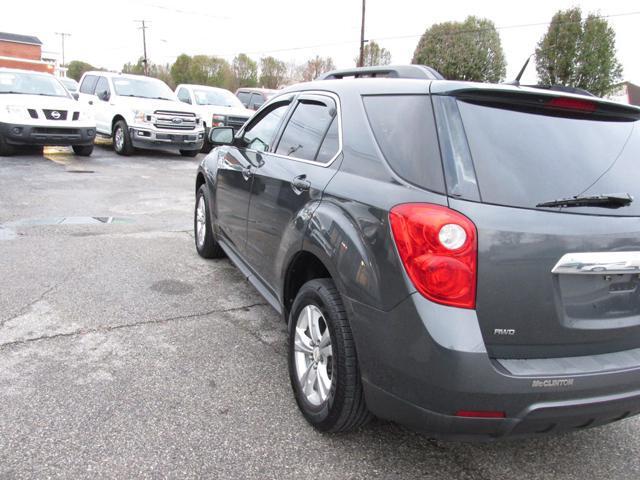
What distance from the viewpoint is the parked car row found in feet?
36.7

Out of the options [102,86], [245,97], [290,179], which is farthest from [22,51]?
[290,179]

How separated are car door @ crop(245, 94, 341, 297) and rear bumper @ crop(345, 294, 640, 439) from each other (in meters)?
0.93

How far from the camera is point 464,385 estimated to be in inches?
77.7

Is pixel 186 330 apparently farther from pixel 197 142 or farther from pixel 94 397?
pixel 197 142

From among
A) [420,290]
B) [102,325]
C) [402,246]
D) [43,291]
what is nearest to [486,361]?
[420,290]

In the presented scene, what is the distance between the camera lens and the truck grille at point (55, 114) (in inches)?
444

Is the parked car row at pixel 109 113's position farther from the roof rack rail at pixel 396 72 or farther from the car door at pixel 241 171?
the roof rack rail at pixel 396 72

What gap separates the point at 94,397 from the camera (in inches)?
115

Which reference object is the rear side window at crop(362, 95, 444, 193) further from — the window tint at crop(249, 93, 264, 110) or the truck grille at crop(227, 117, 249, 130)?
the window tint at crop(249, 93, 264, 110)

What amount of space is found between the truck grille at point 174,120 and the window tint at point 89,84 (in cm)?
320

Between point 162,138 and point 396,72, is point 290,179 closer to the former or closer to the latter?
point 396,72

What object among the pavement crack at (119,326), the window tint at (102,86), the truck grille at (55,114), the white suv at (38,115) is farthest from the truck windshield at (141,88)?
the pavement crack at (119,326)

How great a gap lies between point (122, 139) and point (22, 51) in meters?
62.5

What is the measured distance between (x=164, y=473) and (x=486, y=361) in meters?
1.50
